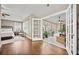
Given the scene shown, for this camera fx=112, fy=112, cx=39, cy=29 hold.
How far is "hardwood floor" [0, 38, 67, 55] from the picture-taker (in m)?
2.30

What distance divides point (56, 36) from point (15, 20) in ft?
3.11

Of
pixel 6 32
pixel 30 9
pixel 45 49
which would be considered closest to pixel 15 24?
pixel 6 32

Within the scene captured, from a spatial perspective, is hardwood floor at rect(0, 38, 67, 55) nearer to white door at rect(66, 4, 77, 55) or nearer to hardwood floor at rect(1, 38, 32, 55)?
hardwood floor at rect(1, 38, 32, 55)

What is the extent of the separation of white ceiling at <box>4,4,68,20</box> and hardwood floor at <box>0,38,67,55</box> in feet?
1.89

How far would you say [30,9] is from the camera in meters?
2.33

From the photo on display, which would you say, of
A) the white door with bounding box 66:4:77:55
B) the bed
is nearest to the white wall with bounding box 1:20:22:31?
the bed

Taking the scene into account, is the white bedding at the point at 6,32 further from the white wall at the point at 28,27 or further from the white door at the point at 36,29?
the white door at the point at 36,29

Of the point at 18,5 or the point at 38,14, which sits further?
the point at 38,14

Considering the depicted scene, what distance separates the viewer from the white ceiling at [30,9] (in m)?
2.28

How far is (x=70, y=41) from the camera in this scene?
232 cm
